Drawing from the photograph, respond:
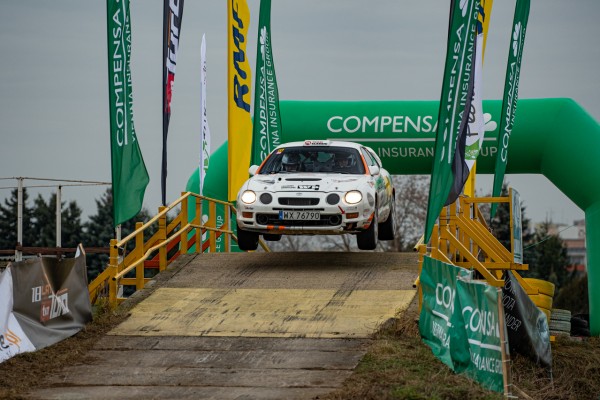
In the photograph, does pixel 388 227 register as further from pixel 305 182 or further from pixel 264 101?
pixel 264 101

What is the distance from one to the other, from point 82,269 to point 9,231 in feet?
175

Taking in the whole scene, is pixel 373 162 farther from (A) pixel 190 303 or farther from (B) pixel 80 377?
(B) pixel 80 377

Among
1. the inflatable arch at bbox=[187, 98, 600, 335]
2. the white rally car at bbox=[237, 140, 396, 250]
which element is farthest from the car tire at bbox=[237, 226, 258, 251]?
the inflatable arch at bbox=[187, 98, 600, 335]

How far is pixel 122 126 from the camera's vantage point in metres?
15.8

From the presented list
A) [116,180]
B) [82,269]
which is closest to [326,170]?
[116,180]

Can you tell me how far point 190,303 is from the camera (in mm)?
14367

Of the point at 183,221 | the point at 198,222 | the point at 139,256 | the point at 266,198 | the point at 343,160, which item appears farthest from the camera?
the point at 198,222

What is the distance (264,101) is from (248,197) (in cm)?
634

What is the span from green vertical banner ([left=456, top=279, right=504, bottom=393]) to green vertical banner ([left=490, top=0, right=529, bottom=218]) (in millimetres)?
9455

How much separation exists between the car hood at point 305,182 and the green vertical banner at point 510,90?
463cm

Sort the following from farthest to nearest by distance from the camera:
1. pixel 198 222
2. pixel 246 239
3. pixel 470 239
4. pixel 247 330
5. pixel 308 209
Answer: pixel 198 222 → pixel 470 239 → pixel 246 239 → pixel 308 209 → pixel 247 330

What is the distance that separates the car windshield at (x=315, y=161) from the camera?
16.9 metres

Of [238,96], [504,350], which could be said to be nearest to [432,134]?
[238,96]

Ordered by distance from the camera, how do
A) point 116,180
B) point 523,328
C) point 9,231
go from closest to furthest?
point 523,328 < point 116,180 < point 9,231
